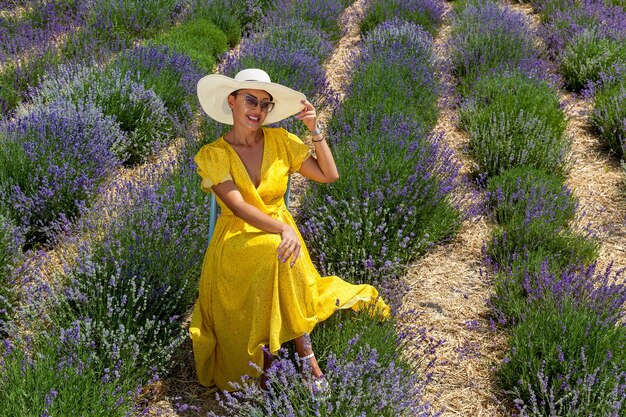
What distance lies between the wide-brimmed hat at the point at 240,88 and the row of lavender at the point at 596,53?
3.19 m

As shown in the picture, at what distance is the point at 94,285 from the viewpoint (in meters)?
3.22

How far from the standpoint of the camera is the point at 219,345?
289 cm

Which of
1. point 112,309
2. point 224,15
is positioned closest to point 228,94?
point 112,309

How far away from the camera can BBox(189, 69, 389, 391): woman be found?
8.75 feet

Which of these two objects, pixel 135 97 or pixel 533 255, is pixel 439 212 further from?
pixel 135 97

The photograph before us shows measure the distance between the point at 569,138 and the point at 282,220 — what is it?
3257 millimetres

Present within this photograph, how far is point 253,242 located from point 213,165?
1.20 feet

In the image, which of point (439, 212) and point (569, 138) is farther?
point (569, 138)

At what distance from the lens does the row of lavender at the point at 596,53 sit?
5.31m

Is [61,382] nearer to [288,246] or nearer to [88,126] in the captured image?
[288,246]

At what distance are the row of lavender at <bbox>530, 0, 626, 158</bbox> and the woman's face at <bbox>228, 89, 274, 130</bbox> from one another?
11.0ft

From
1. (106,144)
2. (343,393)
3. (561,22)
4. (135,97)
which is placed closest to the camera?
(343,393)

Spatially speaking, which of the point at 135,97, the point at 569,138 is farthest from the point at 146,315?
the point at 569,138

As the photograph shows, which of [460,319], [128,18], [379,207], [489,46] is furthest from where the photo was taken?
[128,18]
